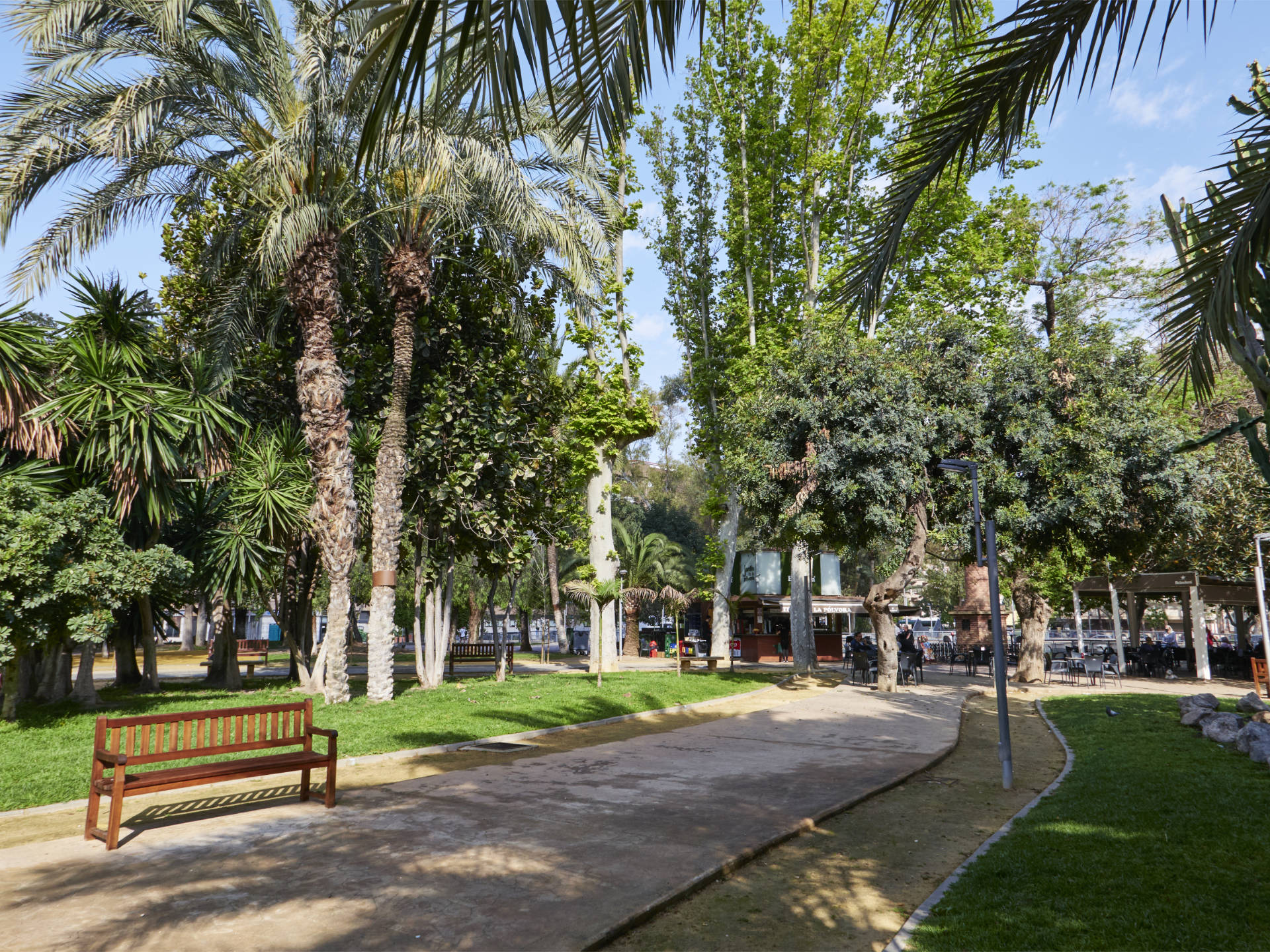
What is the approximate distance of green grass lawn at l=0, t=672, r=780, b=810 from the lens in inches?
338

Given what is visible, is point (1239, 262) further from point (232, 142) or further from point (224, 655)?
point (224, 655)

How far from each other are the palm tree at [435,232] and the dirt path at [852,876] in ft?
31.6

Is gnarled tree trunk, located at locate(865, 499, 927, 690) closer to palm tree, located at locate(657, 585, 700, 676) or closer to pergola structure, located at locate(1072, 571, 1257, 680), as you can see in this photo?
palm tree, located at locate(657, 585, 700, 676)

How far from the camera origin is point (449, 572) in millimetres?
17344

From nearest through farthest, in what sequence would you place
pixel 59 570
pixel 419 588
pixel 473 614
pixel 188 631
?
pixel 59 570 → pixel 419 588 → pixel 473 614 → pixel 188 631

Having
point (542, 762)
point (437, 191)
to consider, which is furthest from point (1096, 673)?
point (437, 191)

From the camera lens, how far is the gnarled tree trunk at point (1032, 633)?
21609 millimetres

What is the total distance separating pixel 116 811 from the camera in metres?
5.88

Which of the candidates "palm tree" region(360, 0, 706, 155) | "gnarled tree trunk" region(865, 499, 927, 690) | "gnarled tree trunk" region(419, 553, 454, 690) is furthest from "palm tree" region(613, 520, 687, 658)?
"palm tree" region(360, 0, 706, 155)

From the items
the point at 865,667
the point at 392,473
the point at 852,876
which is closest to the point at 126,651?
the point at 392,473

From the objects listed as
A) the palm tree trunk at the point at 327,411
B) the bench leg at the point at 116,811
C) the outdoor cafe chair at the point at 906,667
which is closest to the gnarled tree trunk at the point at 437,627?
the palm tree trunk at the point at 327,411

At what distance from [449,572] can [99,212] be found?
9220 millimetres

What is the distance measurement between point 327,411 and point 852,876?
38.5 ft

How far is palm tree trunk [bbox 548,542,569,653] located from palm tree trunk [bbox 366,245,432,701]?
1998 cm
